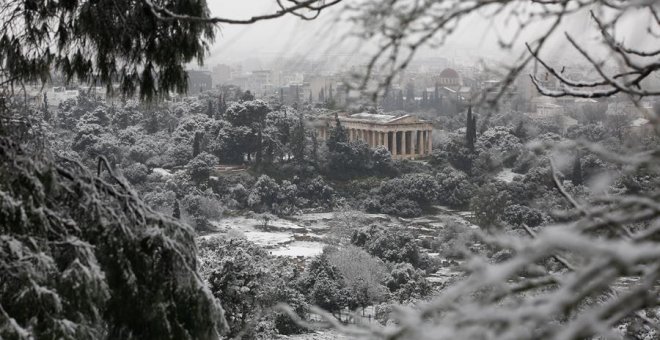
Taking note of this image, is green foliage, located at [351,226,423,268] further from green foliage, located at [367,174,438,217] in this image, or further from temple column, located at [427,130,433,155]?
temple column, located at [427,130,433,155]

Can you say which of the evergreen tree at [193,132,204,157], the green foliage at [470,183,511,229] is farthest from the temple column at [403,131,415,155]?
the green foliage at [470,183,511,229]

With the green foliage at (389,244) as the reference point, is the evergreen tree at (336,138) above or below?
above

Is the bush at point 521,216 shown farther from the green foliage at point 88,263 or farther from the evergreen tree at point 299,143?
the green foliage at point 88,263

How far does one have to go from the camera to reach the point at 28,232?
6.33 ft

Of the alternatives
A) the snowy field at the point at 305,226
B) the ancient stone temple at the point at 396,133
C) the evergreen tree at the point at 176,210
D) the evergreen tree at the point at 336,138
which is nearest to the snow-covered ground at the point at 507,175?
the snowy field at the point at 305,226

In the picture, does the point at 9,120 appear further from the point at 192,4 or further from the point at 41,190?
the point at 192,4

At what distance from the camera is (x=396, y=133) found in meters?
27.4

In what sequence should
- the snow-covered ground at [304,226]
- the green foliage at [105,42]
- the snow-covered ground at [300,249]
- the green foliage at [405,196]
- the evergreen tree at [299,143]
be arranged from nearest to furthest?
the green foliage at [105,42] → the snow-covered ground at [300,249] → the snow-covered ground at [304,226] → the green foliage at [405,196] → the evergreen tree at [299,143]

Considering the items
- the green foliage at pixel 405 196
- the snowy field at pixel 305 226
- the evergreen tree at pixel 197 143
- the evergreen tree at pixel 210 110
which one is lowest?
the snowy field at pixel 305 226

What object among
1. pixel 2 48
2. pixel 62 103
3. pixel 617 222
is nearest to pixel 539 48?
pixel 617 222

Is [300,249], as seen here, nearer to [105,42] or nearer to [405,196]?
[405,196]

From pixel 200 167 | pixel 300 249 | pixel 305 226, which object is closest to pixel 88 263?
pixel 300 249

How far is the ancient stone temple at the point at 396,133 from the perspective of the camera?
27031 mm

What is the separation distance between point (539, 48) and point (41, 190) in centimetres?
137
